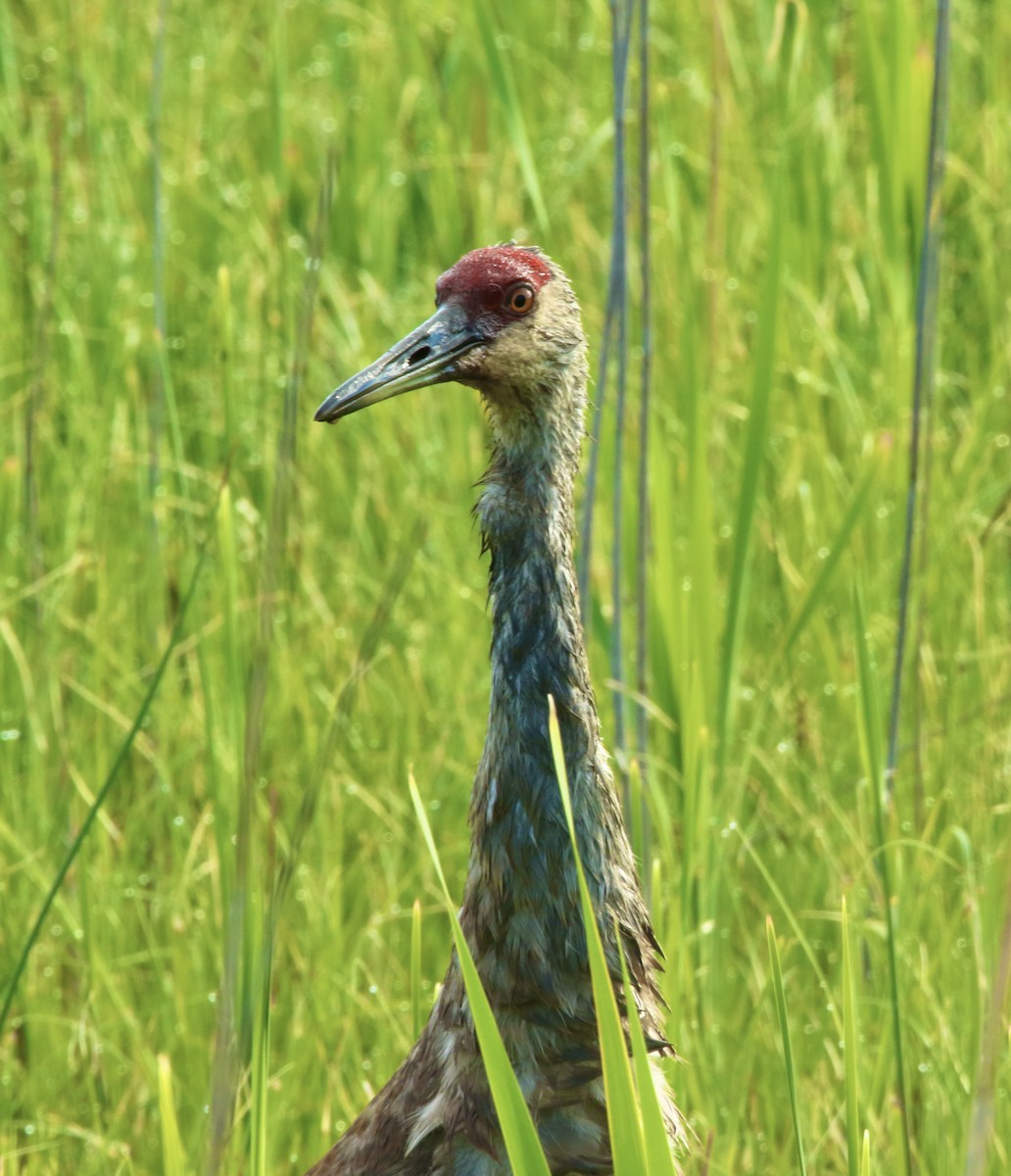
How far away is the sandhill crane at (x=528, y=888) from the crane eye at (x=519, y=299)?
0.42 feet

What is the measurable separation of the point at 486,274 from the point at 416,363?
0.51 ft

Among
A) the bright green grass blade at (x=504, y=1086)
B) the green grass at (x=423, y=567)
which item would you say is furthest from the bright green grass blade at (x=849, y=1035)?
the bright green grass blade at (x=504, y=1086)

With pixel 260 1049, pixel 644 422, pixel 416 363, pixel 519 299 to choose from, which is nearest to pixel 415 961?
pixel 260 1049

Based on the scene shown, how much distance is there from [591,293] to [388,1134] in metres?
2.60

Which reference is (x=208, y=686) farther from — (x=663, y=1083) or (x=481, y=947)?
(x=663, y=1083)

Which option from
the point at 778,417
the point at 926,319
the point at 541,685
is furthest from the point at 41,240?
the point at 541,685

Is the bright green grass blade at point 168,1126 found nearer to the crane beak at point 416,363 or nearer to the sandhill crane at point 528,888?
the sandhill crane at point 528,888

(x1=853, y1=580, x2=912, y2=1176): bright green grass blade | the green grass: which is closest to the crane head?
the green grass

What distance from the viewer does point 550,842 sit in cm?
203

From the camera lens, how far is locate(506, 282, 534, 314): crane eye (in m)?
2.22

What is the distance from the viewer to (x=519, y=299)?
2.23m

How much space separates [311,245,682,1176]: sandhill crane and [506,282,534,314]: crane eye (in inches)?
5.1

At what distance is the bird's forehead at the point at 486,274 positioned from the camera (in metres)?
2.21

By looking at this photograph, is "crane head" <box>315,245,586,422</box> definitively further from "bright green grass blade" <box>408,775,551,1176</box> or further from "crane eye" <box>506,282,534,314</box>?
"bright green grass blade" <box>408,775,551,1176</box>
